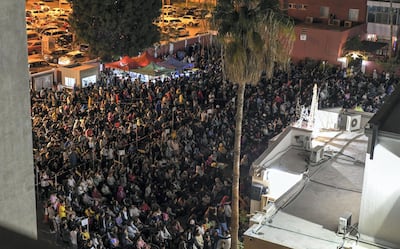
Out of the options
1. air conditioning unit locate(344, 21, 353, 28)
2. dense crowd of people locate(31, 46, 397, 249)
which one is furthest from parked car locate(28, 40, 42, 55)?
air conditioning unit locate(344, 21, 353, 28)

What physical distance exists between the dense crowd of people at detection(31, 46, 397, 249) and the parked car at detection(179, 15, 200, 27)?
933 inches

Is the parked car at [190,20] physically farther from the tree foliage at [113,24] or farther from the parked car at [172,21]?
the tree foliage at [113,24]

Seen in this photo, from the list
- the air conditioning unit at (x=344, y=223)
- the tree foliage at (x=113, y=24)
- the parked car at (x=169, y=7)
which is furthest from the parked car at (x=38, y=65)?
the air conditioning unit at (x=344, y=223)

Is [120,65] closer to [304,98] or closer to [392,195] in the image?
[304,98]

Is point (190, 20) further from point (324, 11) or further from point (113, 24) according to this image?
point (113, 24)

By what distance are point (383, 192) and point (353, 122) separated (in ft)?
29.4

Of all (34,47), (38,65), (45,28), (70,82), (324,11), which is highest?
(324,11)

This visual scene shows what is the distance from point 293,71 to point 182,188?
1837 cm

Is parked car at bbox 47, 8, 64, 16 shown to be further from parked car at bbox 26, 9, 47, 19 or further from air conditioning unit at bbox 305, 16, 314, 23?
air conditioning unit at bbox 305, 16, 314, 23

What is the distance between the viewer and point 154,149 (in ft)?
70.6

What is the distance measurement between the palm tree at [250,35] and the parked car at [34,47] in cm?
3180

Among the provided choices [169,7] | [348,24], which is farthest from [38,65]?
[169,7]

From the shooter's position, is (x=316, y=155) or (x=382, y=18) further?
(x=382, y=18)

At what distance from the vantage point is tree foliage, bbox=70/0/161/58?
35.7 meters
